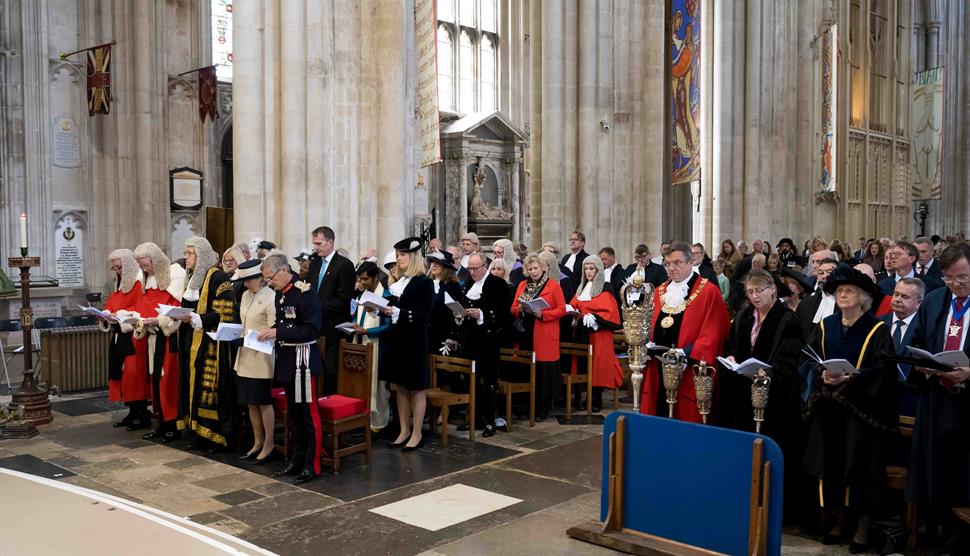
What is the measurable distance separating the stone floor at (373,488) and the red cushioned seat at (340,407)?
51 cm

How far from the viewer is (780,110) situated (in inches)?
859

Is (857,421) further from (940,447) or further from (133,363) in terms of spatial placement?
(133,363)

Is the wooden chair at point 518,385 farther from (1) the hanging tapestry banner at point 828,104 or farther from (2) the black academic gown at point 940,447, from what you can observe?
(1) the hanging tapestry banner at point 828,104

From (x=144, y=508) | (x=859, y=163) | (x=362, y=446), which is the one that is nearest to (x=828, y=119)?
(x=859, y=163)

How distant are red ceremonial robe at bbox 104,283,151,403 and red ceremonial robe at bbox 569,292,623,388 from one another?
4.70 m

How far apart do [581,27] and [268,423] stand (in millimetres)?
11453

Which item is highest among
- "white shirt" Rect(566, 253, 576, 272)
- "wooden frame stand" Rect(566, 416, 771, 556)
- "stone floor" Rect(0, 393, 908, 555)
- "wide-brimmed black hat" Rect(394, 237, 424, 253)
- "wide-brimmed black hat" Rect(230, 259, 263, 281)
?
"wide-brimmed black hat" Rect(394, 237, 424, 253)

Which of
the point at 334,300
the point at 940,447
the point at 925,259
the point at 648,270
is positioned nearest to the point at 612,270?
the point at 648,270

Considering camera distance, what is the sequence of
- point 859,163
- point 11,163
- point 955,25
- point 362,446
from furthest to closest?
point 955,25 → point 859,163 → point 11,163 → point 362,446

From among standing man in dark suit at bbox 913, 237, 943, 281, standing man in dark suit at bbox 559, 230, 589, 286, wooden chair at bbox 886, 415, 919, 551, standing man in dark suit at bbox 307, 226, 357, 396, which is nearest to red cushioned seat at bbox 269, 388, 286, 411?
standing man in dark suit at bbox 307, 226, 357, 396

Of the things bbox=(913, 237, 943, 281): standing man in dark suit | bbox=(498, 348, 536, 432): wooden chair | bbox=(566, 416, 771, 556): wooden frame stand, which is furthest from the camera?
bbox=(913, 237, 943, 281): standing man in dark suit

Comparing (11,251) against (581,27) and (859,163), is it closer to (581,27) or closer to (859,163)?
(581,27)

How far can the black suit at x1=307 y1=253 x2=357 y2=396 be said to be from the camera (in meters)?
8.72

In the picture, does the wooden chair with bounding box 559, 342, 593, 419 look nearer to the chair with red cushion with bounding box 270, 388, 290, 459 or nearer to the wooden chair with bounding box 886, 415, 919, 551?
the chair with red cushion with bounding box 270, 388, 290, 459
